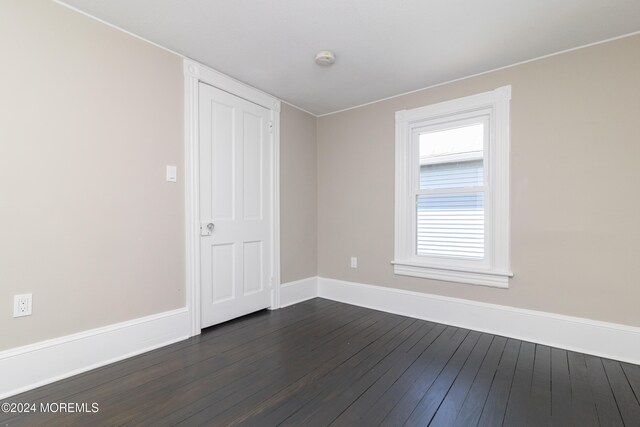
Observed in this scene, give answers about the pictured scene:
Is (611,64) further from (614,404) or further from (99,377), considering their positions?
(99,377)

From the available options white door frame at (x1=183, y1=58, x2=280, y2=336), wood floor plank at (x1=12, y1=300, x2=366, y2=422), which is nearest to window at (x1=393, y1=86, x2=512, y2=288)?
wood floor plank at (x1=12, y1=300, x2=366, y2=422)

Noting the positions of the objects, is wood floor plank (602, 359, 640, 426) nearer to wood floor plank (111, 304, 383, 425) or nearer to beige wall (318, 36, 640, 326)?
beige wall (318, 36, 640, 326)

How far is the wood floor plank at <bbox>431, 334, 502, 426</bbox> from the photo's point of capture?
160cm

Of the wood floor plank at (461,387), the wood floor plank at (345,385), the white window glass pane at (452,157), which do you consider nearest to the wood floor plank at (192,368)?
the wood floor plank at (345,385)

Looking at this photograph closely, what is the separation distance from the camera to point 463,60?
260 centimetres

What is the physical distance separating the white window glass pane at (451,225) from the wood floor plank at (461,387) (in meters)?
0.86

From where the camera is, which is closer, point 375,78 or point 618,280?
point 618,280

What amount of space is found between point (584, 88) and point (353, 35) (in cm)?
186

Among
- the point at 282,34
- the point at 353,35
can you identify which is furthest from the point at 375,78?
the point at 282,34

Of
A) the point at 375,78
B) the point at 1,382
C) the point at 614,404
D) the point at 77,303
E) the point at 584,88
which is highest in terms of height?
the point at 375,78

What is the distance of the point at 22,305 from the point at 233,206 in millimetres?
1625

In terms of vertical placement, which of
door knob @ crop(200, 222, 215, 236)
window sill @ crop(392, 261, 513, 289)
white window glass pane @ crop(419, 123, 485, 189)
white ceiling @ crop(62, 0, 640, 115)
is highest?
white ceiling @ crop(62, 0, 640, 115)

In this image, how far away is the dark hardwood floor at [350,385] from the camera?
1588 mm

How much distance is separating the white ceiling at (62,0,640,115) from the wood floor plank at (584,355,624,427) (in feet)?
7.79
